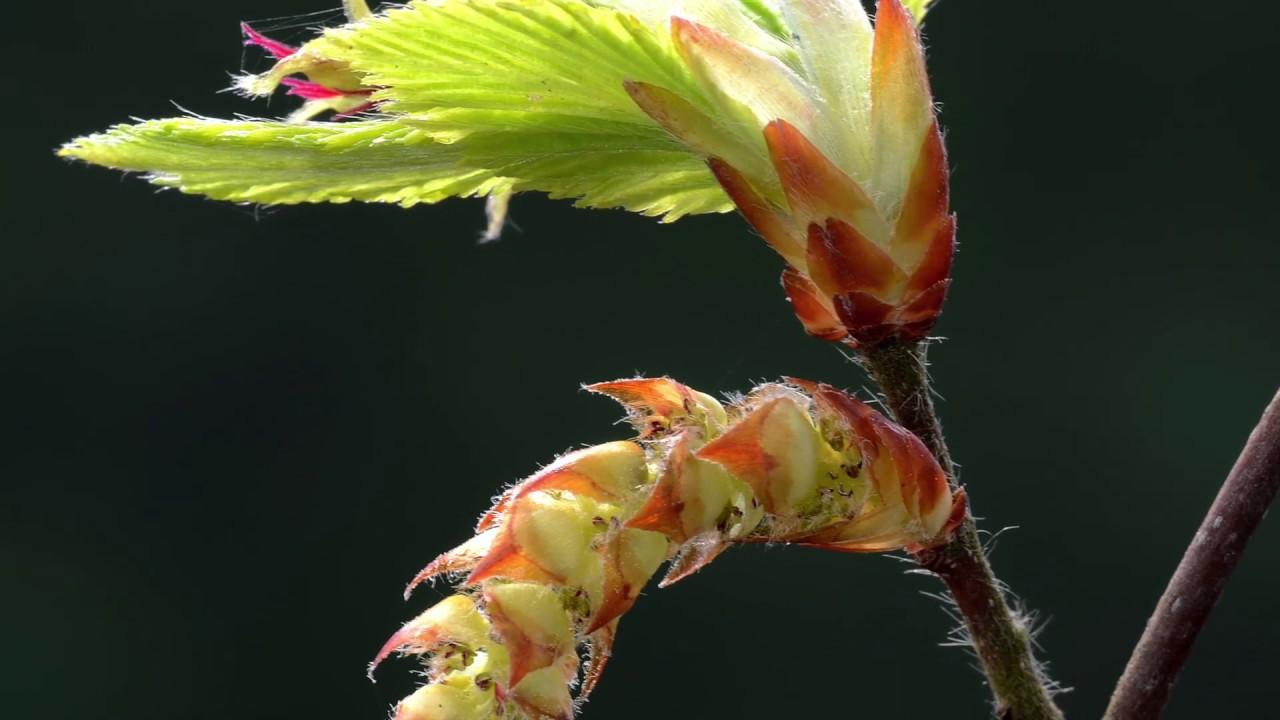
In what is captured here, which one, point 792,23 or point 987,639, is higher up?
point 792,23

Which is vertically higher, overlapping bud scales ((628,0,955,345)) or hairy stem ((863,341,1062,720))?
overlapping bud scales ((628,0,955,345))

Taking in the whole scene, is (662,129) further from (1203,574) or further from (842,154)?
(1203,574)

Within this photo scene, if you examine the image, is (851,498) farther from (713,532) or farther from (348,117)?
(348,117)

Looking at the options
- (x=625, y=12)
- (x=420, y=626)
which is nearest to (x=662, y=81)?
(x=625, y=12)

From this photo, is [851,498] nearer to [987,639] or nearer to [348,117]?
[987,639]

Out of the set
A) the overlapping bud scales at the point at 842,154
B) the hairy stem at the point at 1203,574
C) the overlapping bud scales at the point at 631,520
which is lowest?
the hairy stem at the point at 1203,574
